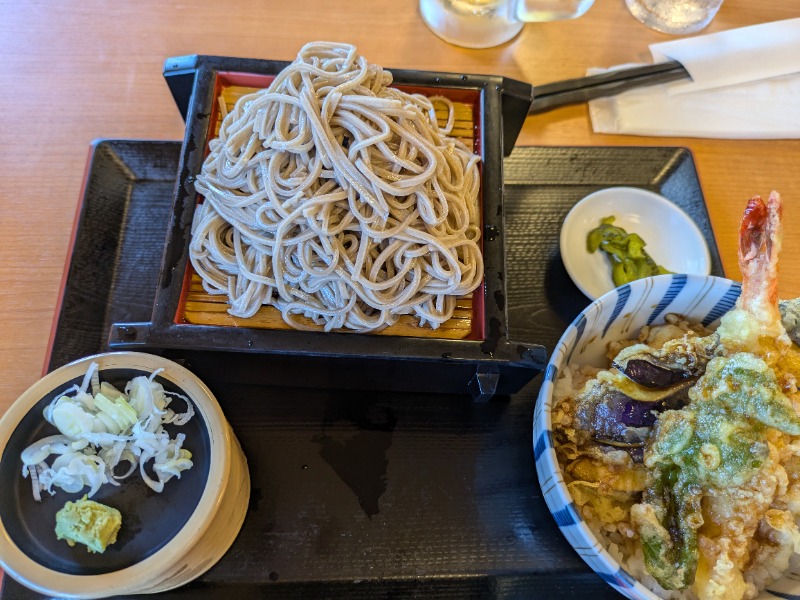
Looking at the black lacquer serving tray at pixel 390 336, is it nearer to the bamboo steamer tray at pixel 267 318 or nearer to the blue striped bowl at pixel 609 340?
the bamboo steamer tray at pixel 267 318

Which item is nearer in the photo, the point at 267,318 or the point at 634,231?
the point at 267,318

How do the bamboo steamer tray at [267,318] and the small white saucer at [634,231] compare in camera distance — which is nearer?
the bamboo steamer tray at [267,318]

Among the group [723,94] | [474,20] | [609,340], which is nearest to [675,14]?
[723,94]

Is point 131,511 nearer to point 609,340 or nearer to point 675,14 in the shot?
point 609,340

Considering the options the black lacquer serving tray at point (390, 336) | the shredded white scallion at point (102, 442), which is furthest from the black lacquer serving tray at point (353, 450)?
the shredded white scallion at point (102, 442)

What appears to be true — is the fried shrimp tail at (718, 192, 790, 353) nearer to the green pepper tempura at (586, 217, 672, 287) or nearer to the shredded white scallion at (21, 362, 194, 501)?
the green pepper tempura at (586, 217, 672, 287)

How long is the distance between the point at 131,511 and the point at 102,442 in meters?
0.15

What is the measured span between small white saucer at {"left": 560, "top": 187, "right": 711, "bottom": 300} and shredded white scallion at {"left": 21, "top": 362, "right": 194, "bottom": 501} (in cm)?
119

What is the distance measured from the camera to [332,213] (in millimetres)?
1230

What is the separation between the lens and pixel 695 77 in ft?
6.44

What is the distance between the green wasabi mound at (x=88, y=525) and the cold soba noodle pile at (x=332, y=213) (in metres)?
0.48

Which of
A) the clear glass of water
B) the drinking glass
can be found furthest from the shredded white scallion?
the clear glass of water

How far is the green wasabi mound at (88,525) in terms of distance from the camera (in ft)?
3.17

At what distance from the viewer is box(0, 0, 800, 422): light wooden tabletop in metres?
1.69
